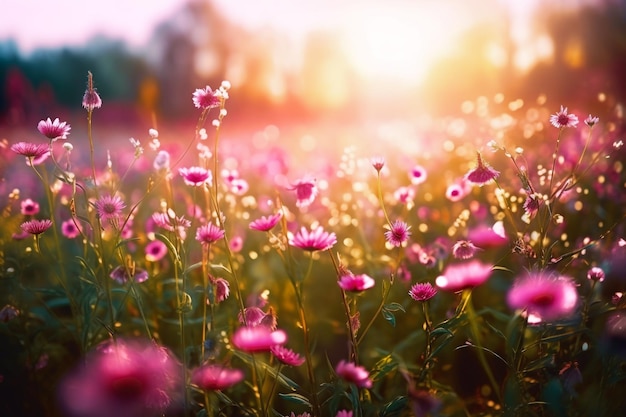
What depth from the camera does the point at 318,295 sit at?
259 centimetres

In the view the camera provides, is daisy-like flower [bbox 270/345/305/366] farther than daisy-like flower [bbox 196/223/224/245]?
No

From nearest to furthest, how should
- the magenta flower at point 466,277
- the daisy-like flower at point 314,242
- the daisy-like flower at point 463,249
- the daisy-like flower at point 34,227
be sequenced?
1. the magenta flower at point 466,277
2. the daisy-like flower at point 314,242
3. the daisy-like flower at point 34,227
4. the daisy-like flower at point 463,249

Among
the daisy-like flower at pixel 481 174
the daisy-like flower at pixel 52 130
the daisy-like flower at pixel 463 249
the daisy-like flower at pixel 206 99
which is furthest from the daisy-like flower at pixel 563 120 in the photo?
the daisy-like flower at pixel 52 130

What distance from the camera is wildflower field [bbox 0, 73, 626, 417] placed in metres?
1.19

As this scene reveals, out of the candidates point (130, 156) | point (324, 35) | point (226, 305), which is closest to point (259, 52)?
point (324, 35)

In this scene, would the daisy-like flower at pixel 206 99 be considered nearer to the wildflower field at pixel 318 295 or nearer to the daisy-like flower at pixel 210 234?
the wildflower field at pixel 318 295

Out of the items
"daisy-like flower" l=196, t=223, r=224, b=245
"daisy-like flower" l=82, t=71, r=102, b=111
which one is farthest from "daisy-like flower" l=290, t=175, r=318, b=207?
"daisy-like flower" l=82, t=71, r=102, b=111

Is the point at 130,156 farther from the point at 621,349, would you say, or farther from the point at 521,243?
the point at 621,349

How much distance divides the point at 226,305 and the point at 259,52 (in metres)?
22.4

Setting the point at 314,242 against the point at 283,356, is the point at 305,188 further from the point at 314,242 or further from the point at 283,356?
the point at 283,356

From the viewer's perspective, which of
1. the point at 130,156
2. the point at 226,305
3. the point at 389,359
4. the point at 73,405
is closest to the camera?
the point at 73,405

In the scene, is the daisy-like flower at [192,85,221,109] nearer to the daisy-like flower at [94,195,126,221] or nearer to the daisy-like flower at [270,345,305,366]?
the daisy-like flower at [94,195,126,221]

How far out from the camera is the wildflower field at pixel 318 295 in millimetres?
1194

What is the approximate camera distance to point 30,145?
4.69ft
